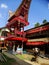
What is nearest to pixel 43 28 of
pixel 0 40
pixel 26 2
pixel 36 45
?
pixel 36 45

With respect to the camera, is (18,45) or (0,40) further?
(0,40)

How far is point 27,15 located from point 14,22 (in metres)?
3.17

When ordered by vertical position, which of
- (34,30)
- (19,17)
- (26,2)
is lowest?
(34,30)

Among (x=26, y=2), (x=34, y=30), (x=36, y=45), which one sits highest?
(x=26, y=2)

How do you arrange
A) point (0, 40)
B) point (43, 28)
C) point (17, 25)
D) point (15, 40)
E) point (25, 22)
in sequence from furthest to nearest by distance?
point (0, 40) < point (17, 25) < point (25, 22) < point (15, 40) < point (43, 28)

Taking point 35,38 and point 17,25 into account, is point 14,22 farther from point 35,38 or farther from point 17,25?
point 35,38

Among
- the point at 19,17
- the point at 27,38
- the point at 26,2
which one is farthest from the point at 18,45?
the point at 26,2

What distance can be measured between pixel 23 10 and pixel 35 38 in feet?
21.7

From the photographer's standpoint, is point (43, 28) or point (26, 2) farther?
point (26, 2)

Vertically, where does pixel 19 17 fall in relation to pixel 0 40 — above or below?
above

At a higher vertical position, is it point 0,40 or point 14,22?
point 14,22

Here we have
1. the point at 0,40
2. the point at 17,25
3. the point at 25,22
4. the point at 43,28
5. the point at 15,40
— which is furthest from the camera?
the point at 0,40

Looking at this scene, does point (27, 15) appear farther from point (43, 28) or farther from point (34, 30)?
point (43, 28)

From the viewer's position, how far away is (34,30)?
31.3 meters
